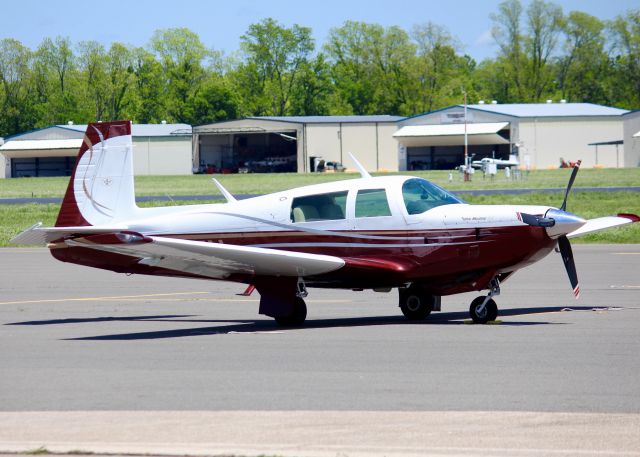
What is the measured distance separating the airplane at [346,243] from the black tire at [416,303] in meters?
0.01

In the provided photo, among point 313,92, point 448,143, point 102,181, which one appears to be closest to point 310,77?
point 313,92

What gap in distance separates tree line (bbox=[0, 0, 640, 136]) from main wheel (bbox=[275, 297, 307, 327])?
122 m

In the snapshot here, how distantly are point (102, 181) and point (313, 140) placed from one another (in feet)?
307

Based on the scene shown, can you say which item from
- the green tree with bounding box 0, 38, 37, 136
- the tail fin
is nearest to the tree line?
the green tree with bounding box 0, 38, 37, 136

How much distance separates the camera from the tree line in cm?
Result: 13738

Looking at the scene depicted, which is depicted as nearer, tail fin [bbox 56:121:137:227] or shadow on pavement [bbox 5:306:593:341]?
shadow on pavement [bbox 5:306:593:341]

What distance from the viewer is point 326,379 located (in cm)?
948

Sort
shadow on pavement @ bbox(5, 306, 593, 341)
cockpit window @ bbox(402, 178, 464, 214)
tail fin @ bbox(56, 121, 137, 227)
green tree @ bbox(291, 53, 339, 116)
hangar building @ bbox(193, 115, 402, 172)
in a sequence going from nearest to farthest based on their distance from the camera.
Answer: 1. shadow on pavement @ bbox(5, 306, 593, 341)
2. cockpit window @ bbox(402, 178, 464, 214)
3. tail fin @ bbox(56, 121, 137, 227)
4. hangar building @ bbox(193, 115, 402, 172)
5. green tree @ bbox(291, 53, 339, 116)

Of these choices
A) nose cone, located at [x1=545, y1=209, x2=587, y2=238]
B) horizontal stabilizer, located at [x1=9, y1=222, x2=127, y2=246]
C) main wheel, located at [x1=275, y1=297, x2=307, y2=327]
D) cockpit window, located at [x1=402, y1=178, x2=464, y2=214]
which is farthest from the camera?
main wheel, located at [x1=275, y1=297, x2=307, y2=327]

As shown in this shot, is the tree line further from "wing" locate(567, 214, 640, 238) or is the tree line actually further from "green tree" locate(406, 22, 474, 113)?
"wing" locate(567, 214, 640, 238)

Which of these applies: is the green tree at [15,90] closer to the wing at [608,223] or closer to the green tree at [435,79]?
the green tree at [435,79]

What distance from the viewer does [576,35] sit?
141 meters

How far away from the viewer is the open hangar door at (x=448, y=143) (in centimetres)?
10315

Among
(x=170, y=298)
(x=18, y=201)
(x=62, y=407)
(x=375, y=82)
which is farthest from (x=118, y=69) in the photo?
(x=62, y=407)
